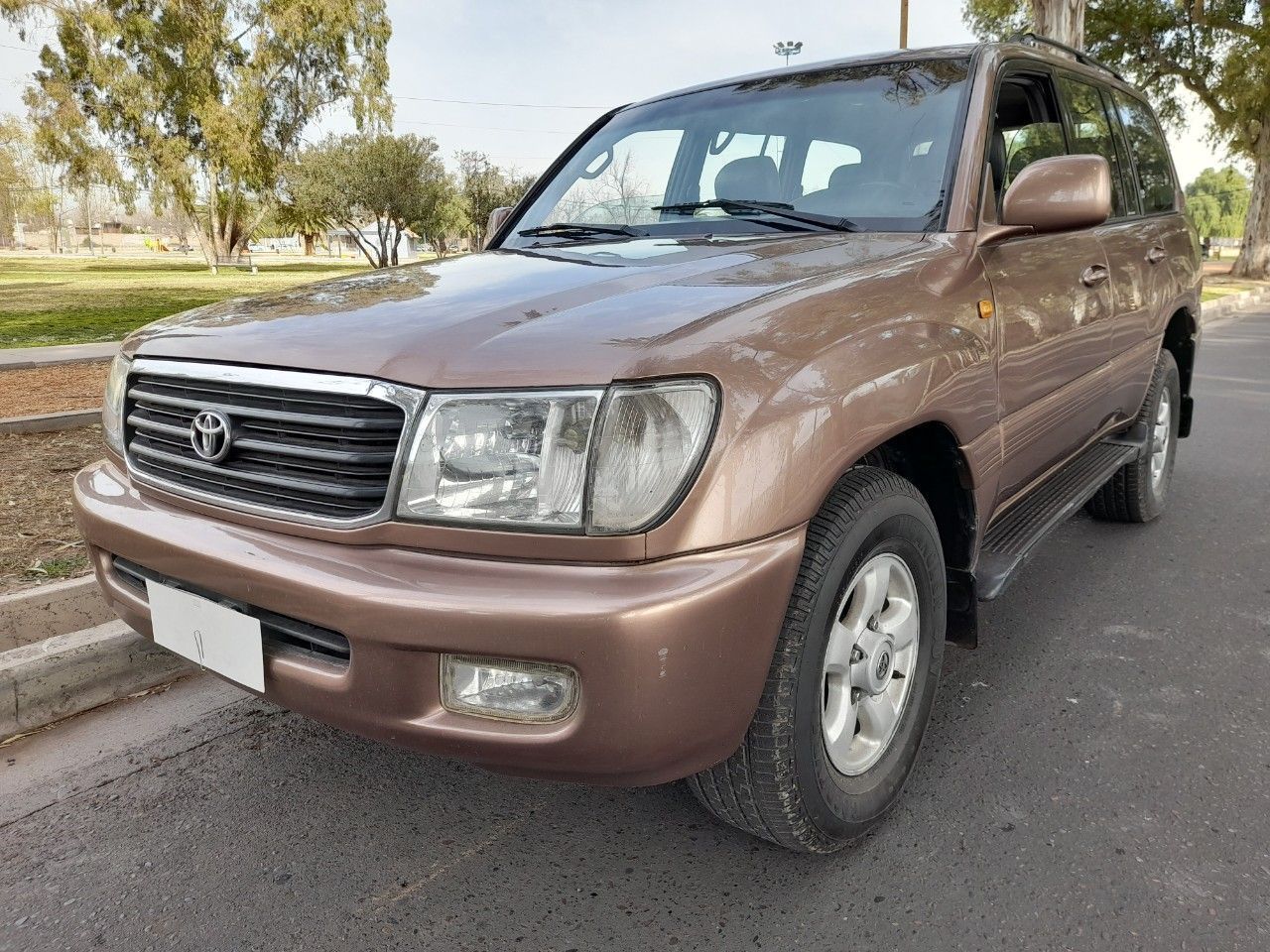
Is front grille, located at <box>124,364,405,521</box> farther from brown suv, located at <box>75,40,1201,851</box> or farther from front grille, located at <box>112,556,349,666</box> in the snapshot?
front grille, located at <box>112,556,349,666</box>

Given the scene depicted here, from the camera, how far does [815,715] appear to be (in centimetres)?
180

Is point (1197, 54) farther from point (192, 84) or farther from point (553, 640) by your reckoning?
point (553, 640)

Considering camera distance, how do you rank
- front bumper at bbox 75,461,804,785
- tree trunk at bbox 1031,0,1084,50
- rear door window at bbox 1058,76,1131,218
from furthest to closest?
tree trunk at bbox 1031,0,1084,50
rear door window at bbox 1058,76,1131,218
front bumper at bbox 75,461,804,785

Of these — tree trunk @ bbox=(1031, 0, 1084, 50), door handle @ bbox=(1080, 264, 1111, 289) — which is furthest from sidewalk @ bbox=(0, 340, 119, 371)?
tree trunk @ bbox=(1031, 0, 1084, 50)

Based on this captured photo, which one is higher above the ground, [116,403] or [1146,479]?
[116,403]

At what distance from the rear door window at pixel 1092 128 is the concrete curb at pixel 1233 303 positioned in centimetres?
1329

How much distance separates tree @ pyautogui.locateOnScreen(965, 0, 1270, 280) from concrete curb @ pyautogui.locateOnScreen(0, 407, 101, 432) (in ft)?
72.3

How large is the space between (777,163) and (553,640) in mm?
1840

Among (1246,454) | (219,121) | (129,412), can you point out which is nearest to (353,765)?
(129,412)

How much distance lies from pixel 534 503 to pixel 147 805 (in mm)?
1455

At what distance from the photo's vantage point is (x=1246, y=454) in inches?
227

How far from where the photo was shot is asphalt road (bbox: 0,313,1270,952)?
6.00 ft

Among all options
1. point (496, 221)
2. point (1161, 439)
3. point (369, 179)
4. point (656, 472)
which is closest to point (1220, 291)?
point (1161, 439)

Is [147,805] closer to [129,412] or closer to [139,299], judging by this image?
[129,412]
